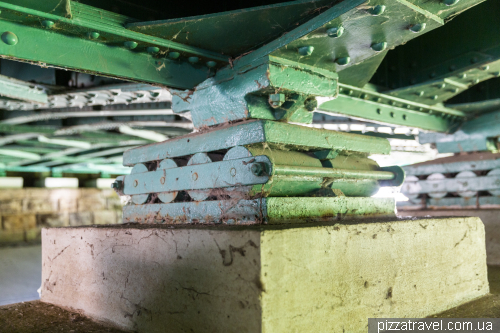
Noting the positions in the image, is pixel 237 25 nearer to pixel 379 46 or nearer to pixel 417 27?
pixel 379 46

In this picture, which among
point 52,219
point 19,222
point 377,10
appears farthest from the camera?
point 52,219

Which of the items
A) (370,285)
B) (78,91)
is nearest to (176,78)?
(370,285)

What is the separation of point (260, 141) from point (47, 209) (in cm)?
1175

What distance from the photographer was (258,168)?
2.21 meters

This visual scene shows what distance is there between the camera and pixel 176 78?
289 cm

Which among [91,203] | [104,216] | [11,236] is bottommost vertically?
[11,236]

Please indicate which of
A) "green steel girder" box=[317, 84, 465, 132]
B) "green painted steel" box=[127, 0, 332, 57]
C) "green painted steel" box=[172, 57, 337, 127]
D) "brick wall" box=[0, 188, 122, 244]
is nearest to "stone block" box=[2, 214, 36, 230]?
"brick wall" box=[0, 188, 122, 244]

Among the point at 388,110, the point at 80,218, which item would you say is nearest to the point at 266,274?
the point at 388,110

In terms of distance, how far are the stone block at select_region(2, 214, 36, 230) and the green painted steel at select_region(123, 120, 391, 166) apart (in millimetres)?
9956

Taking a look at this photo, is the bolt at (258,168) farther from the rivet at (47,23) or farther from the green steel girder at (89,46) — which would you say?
the rivet at (47,23)

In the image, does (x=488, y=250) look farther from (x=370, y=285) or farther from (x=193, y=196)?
(x=193, y=196)

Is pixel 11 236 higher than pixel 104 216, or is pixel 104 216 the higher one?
pixel 104 216

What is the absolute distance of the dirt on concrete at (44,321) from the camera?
2465 millimetres

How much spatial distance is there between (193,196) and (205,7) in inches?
62.2
